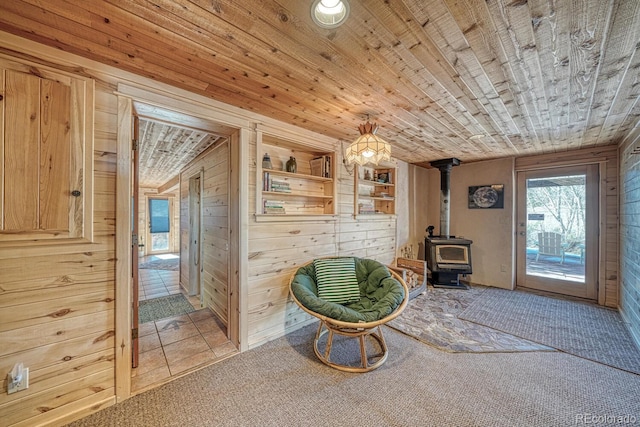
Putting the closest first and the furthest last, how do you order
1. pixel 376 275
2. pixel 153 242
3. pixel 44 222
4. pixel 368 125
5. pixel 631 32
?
pixel 631 32 → pixel 44 222 → pixel 368 125 → pixel 376 275 → pixel 153 242

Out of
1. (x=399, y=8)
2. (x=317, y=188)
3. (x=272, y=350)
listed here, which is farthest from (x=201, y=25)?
(x=272, y=350)

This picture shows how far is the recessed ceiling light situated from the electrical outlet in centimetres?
255

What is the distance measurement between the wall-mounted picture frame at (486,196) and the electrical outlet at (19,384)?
5.78 metres

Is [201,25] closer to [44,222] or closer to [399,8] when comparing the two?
[399,8]

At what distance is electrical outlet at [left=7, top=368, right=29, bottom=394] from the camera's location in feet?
4.27

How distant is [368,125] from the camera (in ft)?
6.84

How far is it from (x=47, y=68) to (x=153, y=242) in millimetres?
7693

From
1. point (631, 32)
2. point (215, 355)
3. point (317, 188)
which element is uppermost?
point (631, 32)

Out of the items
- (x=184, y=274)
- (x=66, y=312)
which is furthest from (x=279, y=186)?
(x=184, y=274)

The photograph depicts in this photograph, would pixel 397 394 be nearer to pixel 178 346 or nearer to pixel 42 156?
pixel 178 346

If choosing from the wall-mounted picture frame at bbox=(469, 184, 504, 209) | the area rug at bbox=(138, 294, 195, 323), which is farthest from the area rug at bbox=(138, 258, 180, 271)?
the wall-mounted picture frame at bbox=(469, 184, 504, 209)

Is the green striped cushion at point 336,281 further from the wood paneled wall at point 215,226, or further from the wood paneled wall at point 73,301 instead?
the wood paneled wall at point 73,301

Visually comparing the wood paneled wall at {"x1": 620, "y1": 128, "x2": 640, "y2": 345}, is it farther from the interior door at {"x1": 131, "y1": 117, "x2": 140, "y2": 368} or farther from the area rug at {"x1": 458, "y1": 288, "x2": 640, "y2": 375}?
the interior door at {"x1": 131, "y1": 117, "x2": 140, "y2": 368}

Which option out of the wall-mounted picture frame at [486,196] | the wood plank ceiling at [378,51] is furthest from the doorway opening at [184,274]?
the wall-mounted picture frame at [486,196]
